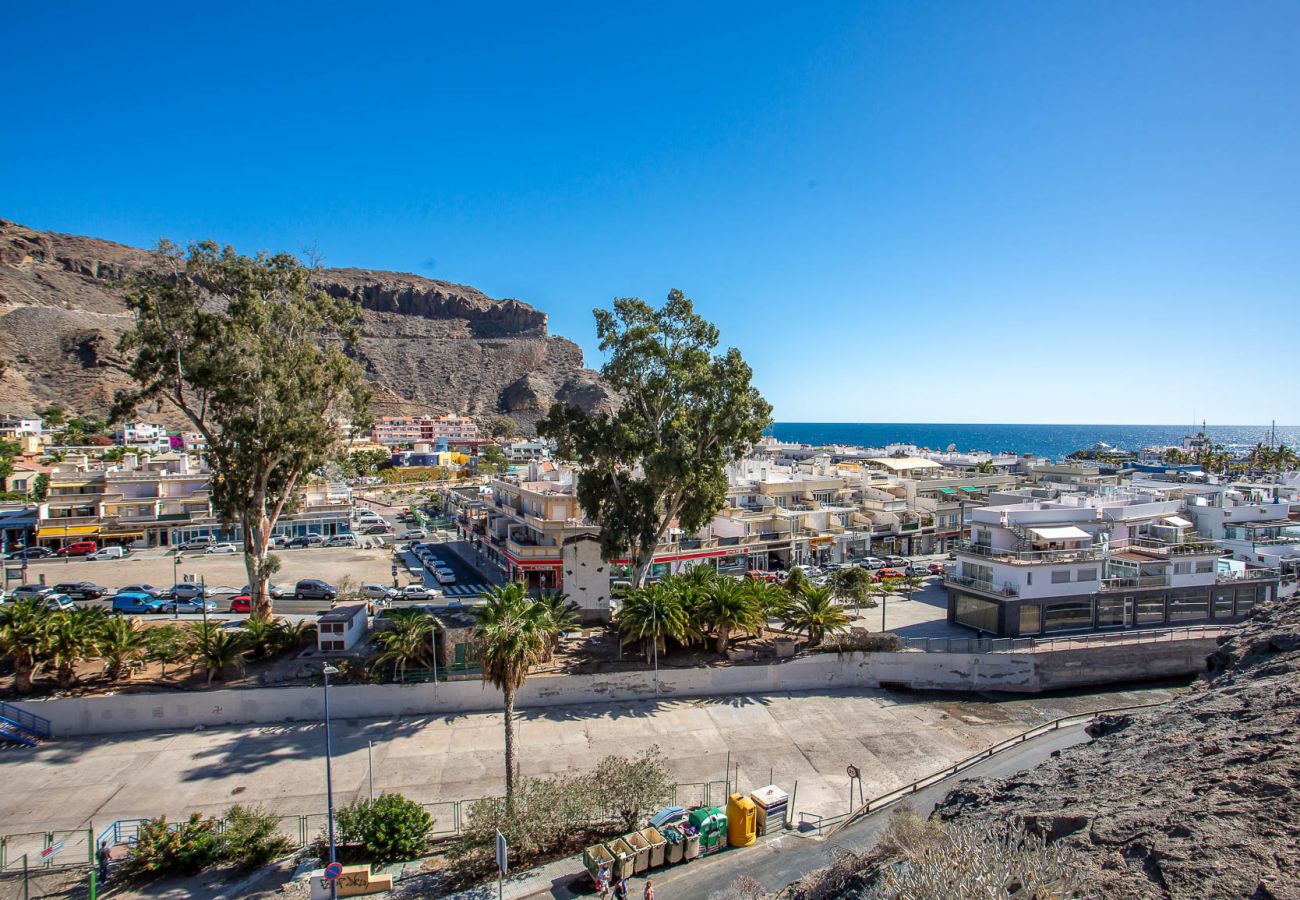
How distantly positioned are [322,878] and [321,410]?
2193 cm

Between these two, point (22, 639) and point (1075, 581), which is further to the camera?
point (1075, 581)

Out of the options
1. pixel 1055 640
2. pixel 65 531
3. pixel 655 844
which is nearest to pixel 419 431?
pixel 65 531

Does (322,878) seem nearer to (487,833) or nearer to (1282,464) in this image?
(487,833)

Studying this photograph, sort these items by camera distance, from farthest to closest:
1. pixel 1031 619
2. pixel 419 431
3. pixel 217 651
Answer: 1. pixel 419 431
2. pixel 1031 619
3. pixel 217 651

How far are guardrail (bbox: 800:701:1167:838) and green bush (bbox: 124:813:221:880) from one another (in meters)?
15.8

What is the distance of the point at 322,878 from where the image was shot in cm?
1589

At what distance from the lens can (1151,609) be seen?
125ft

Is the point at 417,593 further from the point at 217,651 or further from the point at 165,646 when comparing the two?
the point at 165,646

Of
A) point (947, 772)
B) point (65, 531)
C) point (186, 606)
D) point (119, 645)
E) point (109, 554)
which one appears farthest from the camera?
point (65, 531)

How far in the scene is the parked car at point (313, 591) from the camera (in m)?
40.5

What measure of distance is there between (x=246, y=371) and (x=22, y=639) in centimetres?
1272

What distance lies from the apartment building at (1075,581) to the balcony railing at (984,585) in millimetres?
49

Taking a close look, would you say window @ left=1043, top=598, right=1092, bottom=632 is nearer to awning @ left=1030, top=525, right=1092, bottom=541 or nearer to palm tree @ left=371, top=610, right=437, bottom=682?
awning @ left=1030, top=525, right=1092, bottom=541

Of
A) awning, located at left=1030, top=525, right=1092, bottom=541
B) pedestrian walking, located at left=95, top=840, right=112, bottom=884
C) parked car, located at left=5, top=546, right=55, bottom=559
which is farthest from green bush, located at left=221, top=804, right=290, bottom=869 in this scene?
parked car, located at left=5, top=546, right=55, bottom=559
